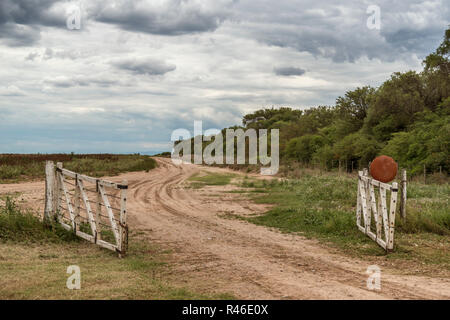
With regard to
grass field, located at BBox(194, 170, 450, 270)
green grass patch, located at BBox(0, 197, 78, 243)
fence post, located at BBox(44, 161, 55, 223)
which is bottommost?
grass field, located at BBox(194, 170, 450, 270)

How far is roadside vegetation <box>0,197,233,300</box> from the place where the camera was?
21.6ft

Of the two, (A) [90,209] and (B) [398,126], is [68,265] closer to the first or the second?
(A) [90,209]

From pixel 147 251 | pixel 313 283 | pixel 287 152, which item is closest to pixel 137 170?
pixel 287 152

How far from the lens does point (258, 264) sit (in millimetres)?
8828

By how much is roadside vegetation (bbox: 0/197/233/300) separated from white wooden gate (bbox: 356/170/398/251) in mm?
4961

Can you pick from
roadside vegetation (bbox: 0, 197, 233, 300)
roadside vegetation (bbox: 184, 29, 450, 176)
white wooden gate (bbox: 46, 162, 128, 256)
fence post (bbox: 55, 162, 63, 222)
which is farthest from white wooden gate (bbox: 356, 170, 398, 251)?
roadside vegetation (bbox: 184, 29, 450, 176)

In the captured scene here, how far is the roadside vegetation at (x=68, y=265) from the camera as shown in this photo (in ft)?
21.6

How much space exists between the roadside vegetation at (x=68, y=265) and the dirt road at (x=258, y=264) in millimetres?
469

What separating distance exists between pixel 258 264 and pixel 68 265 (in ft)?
11.9

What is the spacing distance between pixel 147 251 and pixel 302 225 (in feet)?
19.0

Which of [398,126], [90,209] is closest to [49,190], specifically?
[90,209]

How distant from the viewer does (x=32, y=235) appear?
35.4 ft

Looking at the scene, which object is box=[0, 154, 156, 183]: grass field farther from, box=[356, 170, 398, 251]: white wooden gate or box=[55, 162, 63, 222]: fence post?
box=[356, 170, 398, 251]: white wooden gate

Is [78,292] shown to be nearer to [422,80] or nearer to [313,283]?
[313,283]
